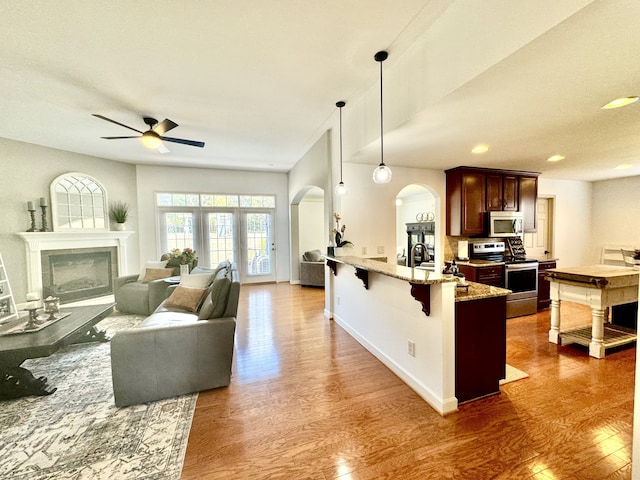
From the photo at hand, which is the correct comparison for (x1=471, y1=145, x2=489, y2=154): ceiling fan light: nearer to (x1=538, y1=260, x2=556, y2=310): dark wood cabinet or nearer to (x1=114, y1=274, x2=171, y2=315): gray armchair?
(x1=538, y1=260, x2=556, y2=310): dark wood cabinet

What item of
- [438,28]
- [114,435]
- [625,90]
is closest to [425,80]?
[438,28]

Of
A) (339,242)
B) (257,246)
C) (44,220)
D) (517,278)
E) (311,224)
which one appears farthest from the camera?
(311,224)

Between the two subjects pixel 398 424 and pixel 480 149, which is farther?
pixel 480 149

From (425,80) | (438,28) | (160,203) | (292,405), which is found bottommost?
(292,405)

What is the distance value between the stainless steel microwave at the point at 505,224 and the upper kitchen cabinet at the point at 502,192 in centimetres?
11

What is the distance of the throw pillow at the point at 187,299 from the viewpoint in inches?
127

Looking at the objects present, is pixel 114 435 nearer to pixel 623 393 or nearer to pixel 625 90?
pixel 623 393

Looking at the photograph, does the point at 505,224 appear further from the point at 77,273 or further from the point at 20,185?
the point at 20,185

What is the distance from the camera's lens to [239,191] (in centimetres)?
693

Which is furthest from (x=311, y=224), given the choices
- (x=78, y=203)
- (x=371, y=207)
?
(x=78, y=203)

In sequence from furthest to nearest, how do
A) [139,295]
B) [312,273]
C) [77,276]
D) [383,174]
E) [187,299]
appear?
[312,273] → [77,276] → [139,295] → [187,299] → [383,174]

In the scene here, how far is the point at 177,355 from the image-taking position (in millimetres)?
2262

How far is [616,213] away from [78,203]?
1098 centimetres

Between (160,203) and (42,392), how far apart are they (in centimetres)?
488
